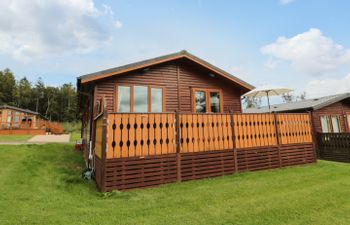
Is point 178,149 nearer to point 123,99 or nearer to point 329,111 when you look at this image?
point 123,99

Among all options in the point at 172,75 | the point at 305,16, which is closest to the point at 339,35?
the point at 305,16

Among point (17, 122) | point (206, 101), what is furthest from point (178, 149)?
point (17, 122)

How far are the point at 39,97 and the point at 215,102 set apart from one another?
59.5m

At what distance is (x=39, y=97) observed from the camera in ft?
174

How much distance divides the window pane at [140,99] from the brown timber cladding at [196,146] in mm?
2407

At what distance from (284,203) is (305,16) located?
13649mm

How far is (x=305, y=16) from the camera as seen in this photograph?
495 inches

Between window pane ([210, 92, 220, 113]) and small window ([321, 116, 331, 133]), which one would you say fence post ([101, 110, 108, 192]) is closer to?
window pane ([210, 92, 220, 113])

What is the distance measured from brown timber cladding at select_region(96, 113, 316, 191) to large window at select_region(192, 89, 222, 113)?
2532 mm

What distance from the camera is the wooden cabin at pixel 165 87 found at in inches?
289

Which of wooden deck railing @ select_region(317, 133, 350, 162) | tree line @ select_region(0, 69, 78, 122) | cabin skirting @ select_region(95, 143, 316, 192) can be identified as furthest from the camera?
tree line @ select_region(0, 69, 78, 122)

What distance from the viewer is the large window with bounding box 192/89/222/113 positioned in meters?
8.96

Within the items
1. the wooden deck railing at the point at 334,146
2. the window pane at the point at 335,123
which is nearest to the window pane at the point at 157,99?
the wooden deck railing at the point at 334,146

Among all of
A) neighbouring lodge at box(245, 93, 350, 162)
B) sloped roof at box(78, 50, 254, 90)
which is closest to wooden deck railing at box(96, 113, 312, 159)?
sloped roof at box(78, 50, 254, 90)
